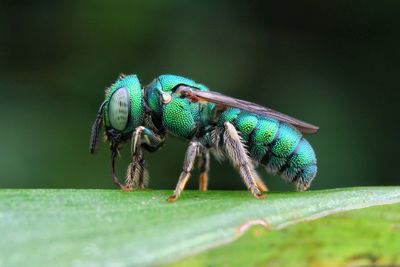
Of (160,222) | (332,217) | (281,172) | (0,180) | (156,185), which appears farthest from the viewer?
(156,185)

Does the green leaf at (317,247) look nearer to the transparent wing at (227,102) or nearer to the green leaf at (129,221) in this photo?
the green leaf at (129,221)

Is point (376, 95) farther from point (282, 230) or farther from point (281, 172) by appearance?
point (282, 230)

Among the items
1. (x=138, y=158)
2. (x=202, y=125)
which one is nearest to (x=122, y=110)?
(x=138, y=158)

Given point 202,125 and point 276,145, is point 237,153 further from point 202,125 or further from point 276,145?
point 202,125

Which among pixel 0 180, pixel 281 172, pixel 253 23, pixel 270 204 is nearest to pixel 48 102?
pixel 0 180

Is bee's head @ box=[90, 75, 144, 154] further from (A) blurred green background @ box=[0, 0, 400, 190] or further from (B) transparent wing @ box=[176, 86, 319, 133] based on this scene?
(A) blurred green background @ box=[0, 0, 400, 190]

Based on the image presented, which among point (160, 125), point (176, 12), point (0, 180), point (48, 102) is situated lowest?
point (0, 180)

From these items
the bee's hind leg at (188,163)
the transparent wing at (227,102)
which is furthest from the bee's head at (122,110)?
the bee's hind leg at (188,163)
